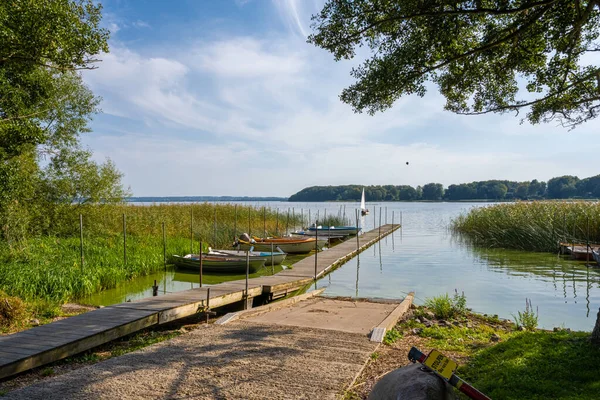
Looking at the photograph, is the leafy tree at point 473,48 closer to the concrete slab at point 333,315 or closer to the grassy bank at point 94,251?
the concrete slab at point 333,315

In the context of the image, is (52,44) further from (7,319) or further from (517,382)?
(517,382)

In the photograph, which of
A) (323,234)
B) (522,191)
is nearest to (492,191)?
(522,191)

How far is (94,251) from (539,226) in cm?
2281

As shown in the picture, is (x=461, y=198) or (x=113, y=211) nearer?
(x=113, y=211)

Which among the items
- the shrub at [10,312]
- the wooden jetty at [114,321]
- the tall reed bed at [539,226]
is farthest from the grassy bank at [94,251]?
the tall reed bed at [539,226]

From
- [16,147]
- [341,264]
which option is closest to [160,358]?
[16,147]

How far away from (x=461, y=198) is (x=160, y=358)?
115 meters

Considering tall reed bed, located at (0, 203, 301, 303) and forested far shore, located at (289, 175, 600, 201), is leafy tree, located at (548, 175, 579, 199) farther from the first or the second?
tall reed bed, located at (0, 203, 301, 303)

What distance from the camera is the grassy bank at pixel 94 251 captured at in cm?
1204

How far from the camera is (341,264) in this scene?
2106 cm

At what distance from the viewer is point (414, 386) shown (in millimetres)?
3547

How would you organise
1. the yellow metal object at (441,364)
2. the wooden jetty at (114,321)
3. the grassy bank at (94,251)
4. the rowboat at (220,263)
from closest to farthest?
the yellow metal object at (441,364) < the wooden jetty at (114,321) < the grassy bank at (94,251) < the rowboat at (220,263)

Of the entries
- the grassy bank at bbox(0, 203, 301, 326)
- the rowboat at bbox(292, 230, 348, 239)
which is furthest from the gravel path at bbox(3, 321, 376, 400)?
the rowboat at bbox(292, 230, 348, 239)

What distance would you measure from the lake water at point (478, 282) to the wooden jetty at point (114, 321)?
2.76m
